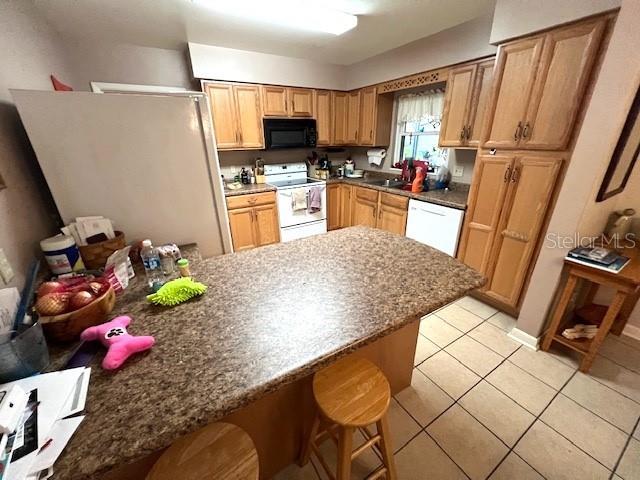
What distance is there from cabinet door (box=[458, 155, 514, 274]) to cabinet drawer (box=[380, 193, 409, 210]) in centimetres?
70

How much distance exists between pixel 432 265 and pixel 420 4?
214 cm

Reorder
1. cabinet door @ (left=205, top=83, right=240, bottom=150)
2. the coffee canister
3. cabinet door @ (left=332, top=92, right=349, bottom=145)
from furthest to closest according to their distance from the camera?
cabinet door @ (left=332, top=92, right=349, bottom=145) → cabinet door @ (left=205, top=83, right=240, bottom=150) → the coffee canister

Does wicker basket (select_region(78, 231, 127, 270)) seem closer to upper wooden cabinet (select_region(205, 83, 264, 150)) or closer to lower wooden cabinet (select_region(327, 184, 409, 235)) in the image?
upper wooden cabinet (select_region(205, 83, 264, 150))

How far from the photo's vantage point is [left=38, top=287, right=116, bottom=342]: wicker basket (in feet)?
2.35

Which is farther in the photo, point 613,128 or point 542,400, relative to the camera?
point 542,400

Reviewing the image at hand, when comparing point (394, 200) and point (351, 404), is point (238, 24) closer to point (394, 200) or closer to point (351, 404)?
point (394, 200)

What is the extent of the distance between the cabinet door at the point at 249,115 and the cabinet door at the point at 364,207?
4.86 feet

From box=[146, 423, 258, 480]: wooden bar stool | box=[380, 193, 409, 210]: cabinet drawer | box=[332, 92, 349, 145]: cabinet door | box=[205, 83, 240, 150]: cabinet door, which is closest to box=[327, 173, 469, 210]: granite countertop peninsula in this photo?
box=[380, 193, 409, 210]: cabinet drawer

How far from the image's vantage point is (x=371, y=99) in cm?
340

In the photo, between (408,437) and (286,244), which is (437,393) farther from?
(286,244)

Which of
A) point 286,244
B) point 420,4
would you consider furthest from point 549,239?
point 420,4

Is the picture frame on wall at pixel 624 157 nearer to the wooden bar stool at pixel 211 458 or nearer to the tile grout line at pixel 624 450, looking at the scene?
the tile grout line at pixel 624 450

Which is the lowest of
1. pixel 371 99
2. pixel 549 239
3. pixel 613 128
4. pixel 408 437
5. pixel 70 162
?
pixel 408 437

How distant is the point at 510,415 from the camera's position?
1.45 metres
